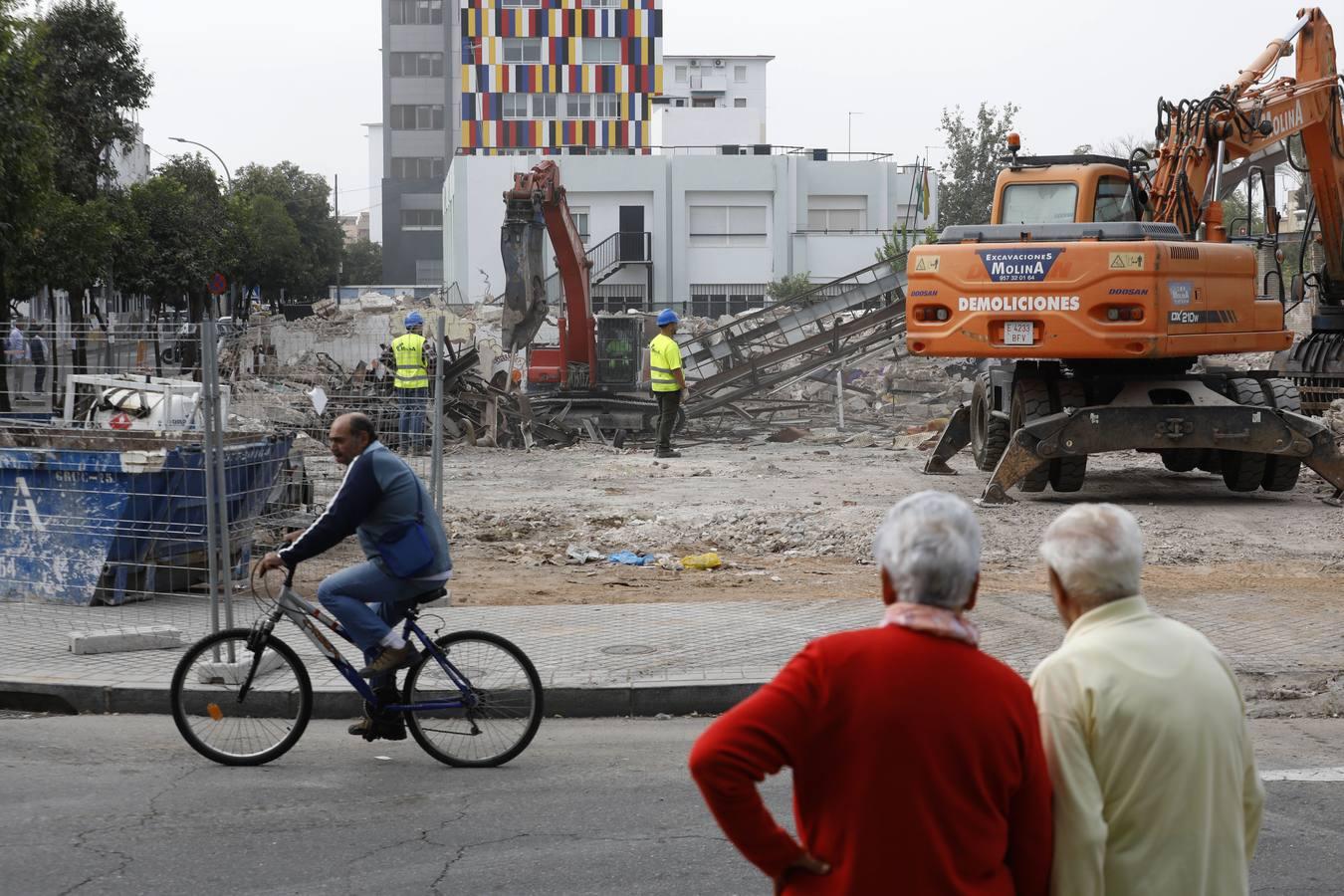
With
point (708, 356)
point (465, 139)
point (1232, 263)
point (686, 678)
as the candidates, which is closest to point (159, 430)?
point (686, 678)

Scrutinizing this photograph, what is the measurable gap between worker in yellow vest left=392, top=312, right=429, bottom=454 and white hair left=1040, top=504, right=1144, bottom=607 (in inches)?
366

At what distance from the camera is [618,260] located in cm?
6412

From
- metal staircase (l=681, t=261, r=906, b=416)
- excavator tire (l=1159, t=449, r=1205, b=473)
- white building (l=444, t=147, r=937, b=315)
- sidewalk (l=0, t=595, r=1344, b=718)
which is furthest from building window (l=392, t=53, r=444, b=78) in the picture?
sidewalk (l=0, t=595, r=1344, b=718)

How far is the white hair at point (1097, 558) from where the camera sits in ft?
9.59

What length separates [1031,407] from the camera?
15.2m

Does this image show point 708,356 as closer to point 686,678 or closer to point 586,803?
point 686,678

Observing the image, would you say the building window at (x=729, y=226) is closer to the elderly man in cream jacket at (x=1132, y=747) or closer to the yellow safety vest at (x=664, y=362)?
the yellow safety vest at (x=664, y=362)

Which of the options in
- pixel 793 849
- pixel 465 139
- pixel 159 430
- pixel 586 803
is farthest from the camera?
pixel 465 139

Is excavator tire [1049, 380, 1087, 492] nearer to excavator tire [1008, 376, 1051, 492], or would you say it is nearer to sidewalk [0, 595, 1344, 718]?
excavator tire [1008, 376, 1051, 492]

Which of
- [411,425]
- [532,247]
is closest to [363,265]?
[532,247]

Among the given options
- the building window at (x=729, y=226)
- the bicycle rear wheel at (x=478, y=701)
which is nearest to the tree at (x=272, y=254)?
the building window at (x=729, y=226)

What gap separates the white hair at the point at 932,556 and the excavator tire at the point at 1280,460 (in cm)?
1356

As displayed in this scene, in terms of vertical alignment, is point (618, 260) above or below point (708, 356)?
above

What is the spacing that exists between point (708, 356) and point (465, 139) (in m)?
59.8
